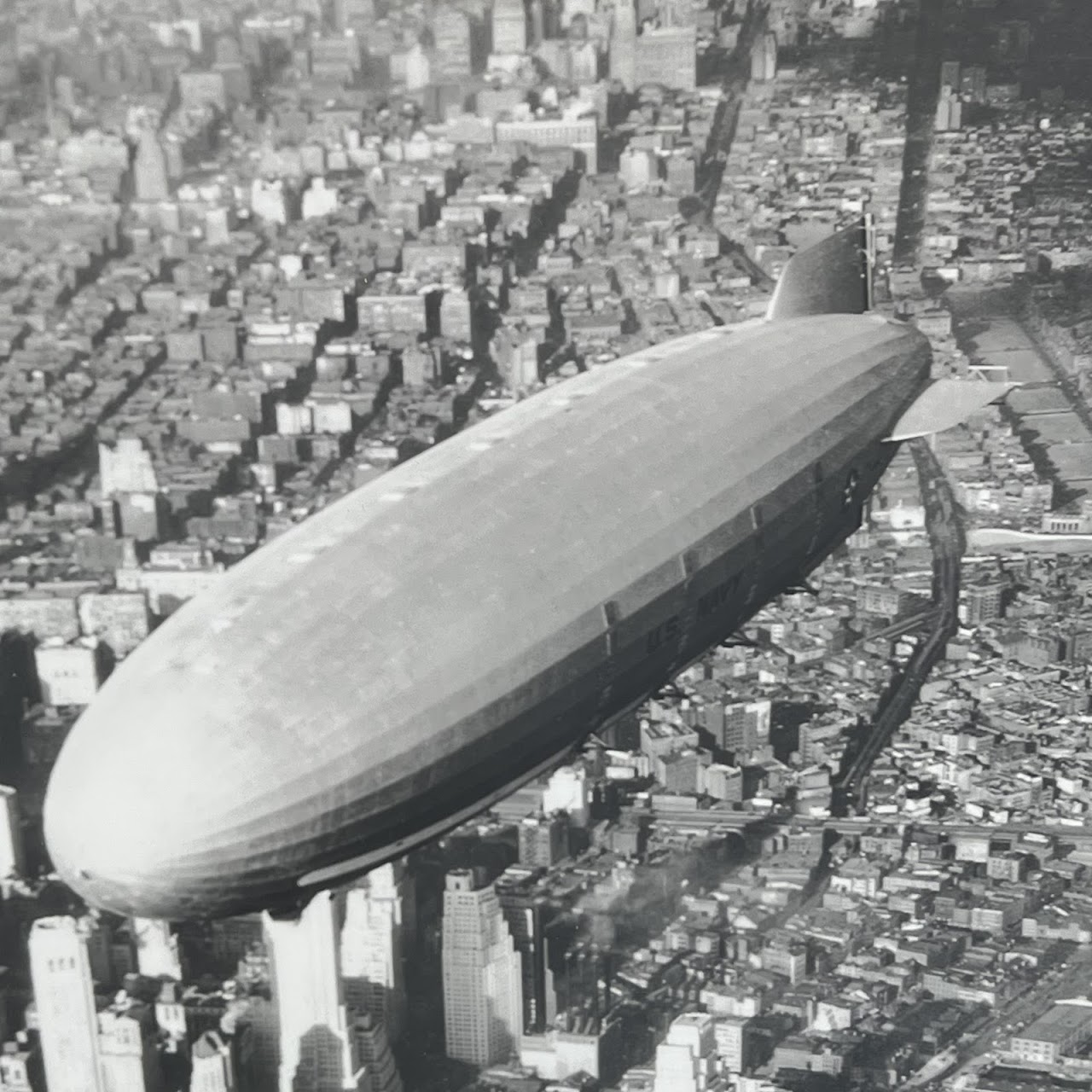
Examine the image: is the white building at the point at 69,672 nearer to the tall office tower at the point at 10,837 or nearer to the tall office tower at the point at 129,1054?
the tall office tower at the point at 10,837

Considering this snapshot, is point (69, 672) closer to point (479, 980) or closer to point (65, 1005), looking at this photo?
point (65, 1005)

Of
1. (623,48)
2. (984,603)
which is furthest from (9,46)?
(984,603)

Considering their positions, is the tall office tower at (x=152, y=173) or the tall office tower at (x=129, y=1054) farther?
the tall office tower at (x=152, y=173)

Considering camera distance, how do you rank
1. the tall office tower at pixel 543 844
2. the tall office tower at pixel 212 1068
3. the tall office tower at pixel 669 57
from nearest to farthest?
the tall office tower at pixel 212 1068, the tall office tower at pixel 543 844, the tall office tower at pixel 669 57

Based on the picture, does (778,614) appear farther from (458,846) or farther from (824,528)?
(824,528)

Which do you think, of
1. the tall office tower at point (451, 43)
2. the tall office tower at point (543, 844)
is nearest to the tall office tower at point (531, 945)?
the tall office tower at point (543, 844)

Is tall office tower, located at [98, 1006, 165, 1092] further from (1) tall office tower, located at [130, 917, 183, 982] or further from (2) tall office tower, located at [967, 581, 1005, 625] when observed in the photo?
(2) tall office tower, located at [967, 581, 1005, 625]

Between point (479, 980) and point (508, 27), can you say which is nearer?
point (479, 980)
